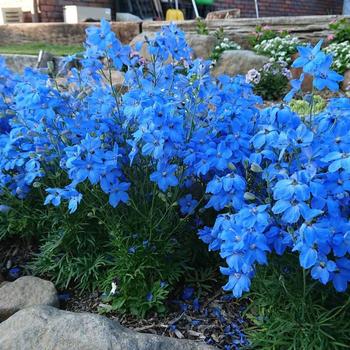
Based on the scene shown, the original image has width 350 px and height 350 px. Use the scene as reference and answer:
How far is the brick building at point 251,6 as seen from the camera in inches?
336

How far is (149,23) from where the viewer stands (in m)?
7.73

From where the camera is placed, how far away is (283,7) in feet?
40.6

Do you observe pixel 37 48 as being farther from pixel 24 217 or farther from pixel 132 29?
pixel 24 217

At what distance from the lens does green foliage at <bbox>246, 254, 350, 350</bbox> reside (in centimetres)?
161

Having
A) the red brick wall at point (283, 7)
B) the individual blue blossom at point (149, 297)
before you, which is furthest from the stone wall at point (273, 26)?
the individual blue blossom at point (149, 297)

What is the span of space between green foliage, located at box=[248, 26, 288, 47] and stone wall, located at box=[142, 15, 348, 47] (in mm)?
156

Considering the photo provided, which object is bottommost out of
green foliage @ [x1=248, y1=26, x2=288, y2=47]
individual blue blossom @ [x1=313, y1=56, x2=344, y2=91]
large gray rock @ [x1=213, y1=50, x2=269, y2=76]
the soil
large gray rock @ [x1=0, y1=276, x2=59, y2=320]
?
the soil

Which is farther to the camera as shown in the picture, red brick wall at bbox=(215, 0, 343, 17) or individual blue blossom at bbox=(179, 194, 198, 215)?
red brick wall at bbox=(215, 0, 343, 17)

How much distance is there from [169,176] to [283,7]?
1169 centimetres

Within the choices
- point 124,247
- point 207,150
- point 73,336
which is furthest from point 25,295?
point 207,150

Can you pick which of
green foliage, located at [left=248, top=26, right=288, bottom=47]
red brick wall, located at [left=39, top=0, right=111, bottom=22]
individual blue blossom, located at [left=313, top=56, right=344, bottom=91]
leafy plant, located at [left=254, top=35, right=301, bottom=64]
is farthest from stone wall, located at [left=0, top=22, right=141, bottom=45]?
individual blue blossom, located at [left=313, top=56, right=344, bottom=91]

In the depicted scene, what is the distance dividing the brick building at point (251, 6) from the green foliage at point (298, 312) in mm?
7866

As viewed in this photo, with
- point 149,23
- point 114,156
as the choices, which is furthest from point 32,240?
point 149,23

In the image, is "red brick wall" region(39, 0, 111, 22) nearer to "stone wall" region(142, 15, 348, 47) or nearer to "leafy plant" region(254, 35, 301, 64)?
"stone wall" region(142, 15, 348, 47)
